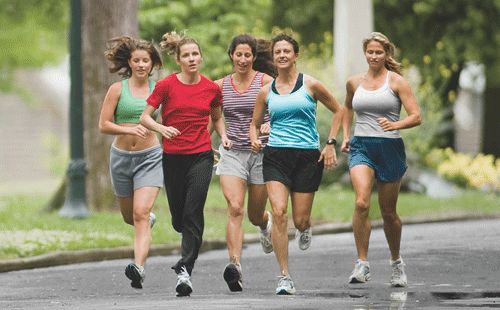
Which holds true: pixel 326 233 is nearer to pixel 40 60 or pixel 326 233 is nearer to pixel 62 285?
pixel 62 285

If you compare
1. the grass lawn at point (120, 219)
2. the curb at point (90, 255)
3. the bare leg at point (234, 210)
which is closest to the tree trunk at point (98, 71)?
the grass lawn at point (120, 219)

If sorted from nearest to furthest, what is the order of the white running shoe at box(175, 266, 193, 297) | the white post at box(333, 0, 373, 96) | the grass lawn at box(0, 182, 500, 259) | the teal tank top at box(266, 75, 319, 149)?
1. the white running shoe at box(175, 266, 193, 297)
2. the teal tank top at box(266, 75, 319, 149)
3. the grass lawn at box(0, 182, 500, 259)
4. the white post at box(333, 0, 373, 96)

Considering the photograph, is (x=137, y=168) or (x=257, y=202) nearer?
(x=137, y=168)

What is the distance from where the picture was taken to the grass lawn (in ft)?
57.6

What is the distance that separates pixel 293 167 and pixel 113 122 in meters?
1.46

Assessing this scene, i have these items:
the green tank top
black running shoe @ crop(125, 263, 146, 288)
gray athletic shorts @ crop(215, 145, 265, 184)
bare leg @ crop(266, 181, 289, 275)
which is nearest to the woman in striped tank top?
gray athletic shorts @ crop(215, 145, 265, 184)

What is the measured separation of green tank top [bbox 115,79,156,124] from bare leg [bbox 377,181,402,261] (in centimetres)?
195

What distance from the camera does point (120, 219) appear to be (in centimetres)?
2095

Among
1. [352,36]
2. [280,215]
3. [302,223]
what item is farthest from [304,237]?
[352,36]

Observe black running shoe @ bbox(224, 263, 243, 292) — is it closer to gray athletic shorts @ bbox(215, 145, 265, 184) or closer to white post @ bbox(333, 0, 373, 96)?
gray athletic shorts @ bbox(215, 145, 265, 184)

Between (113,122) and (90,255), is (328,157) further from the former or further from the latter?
(90,255)

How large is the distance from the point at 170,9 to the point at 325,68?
12.2 feet

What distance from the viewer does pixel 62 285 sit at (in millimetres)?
13992

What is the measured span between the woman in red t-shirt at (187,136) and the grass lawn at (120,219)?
15.0ft
